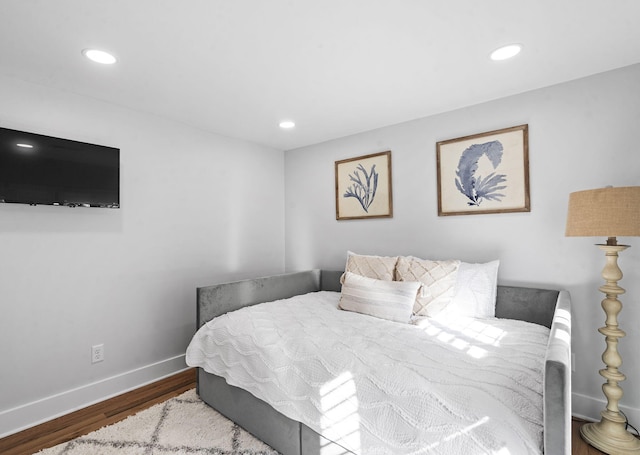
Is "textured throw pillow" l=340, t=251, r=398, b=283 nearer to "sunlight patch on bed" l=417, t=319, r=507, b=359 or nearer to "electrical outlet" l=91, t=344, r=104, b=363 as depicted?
"sunlight patch on bed" l=417, t=319, r=507, b=359

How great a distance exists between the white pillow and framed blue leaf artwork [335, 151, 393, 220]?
0.99 meters

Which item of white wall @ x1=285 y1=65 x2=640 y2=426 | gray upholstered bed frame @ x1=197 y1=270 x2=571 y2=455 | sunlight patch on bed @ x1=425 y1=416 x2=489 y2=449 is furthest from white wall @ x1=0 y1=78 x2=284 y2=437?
sunlight patch on bed @ x1=425 y1=416 x2=489 y2=449

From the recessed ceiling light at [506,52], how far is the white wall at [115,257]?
2.53 meters

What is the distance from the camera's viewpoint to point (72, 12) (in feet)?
4.98

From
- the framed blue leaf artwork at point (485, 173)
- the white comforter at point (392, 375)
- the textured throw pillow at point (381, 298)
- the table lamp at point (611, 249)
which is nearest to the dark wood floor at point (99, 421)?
the table lamp at point (611, 249)

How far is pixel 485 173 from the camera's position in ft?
8.45

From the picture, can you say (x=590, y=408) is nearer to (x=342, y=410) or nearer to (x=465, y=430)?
(x=465, y=430)

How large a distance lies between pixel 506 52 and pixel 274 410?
2442 millimetres

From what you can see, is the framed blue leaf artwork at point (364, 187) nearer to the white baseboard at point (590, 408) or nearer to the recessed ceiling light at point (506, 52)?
the recessed ceiling light at point (506, 52)

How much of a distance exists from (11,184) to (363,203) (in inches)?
108

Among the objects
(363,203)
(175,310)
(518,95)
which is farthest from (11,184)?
(518,95)

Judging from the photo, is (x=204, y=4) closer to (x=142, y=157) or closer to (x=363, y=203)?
(x=142, y=157)

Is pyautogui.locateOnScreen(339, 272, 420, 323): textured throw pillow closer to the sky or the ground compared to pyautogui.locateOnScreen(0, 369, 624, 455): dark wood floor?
closer to the sky

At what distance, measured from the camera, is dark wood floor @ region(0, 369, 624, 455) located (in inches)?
75.4
